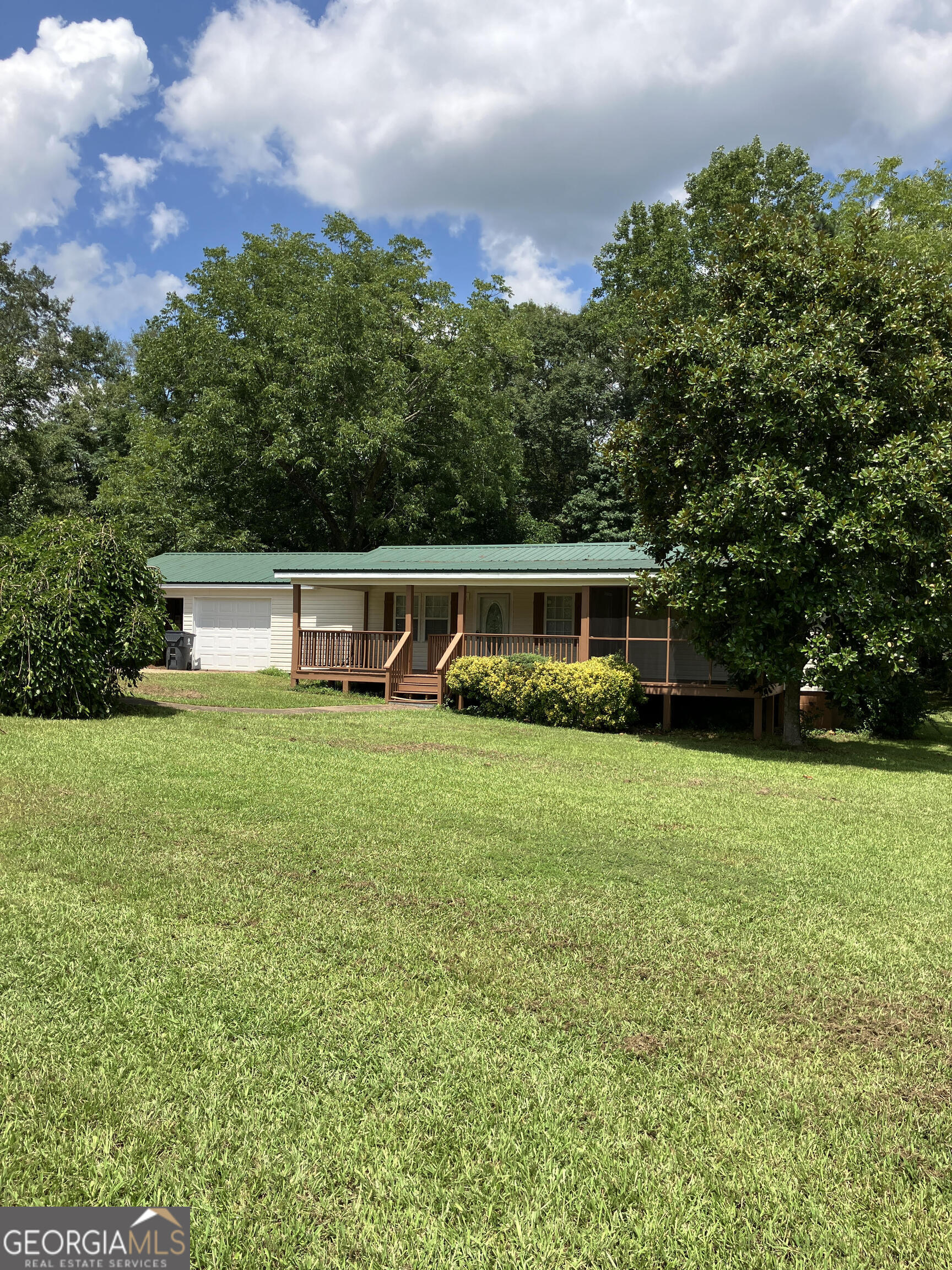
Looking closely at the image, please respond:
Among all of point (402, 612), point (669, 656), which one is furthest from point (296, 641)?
point (669, 656)

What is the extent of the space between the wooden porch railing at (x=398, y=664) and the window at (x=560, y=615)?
3.14m

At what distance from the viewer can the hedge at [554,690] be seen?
1518cm

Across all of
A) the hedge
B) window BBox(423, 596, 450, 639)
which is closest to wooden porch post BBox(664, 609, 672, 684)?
the hedge

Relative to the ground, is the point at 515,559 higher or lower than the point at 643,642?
higher

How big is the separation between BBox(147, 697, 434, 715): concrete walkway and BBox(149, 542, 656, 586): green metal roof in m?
2.81

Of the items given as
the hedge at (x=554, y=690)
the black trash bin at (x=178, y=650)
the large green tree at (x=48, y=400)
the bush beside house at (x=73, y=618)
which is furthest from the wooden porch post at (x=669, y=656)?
the large green tree at (x=48, y=400)

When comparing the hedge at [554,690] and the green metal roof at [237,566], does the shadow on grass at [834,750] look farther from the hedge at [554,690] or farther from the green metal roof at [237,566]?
the green metal roof at [237,566]

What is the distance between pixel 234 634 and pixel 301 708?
8918mm

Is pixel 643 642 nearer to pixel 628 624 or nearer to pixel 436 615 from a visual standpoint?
pixel 628 624

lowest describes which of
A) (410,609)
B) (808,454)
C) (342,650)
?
(342,650)

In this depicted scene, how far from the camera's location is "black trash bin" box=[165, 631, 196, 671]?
23844 mm

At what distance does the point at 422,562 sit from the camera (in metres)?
18.9

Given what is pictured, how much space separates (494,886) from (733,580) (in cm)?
857

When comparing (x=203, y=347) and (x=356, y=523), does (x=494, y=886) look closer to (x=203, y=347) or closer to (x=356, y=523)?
(x=356, y=523)
